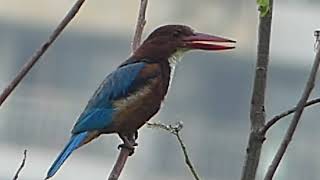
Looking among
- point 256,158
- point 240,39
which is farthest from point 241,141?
point 256,158

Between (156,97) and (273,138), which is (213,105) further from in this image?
(156,97)

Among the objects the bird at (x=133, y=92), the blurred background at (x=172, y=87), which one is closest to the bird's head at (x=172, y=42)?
the bird at (x=133, y=92)

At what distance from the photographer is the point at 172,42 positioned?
55.4 inches

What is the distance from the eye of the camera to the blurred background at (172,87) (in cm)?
633

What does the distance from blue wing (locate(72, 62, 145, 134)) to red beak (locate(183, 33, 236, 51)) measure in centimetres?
8

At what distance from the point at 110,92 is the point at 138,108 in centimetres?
5

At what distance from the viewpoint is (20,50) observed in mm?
7418

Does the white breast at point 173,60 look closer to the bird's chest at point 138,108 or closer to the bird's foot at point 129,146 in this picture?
the bird's chest at point 138,108

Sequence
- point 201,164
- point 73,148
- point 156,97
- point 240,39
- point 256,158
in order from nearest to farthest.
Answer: point 256,158 < point 73,148 < point 156,97 < point 201,164 < point 240,39

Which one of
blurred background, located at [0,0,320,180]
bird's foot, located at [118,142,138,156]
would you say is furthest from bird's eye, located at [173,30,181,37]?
blurred background, located at [0,0,320,180]

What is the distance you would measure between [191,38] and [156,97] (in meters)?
0.10

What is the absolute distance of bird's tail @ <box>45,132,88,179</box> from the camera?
1.09m

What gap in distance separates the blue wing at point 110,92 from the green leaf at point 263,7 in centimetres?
47

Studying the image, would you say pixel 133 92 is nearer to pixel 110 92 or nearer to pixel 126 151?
pixel 110 92
